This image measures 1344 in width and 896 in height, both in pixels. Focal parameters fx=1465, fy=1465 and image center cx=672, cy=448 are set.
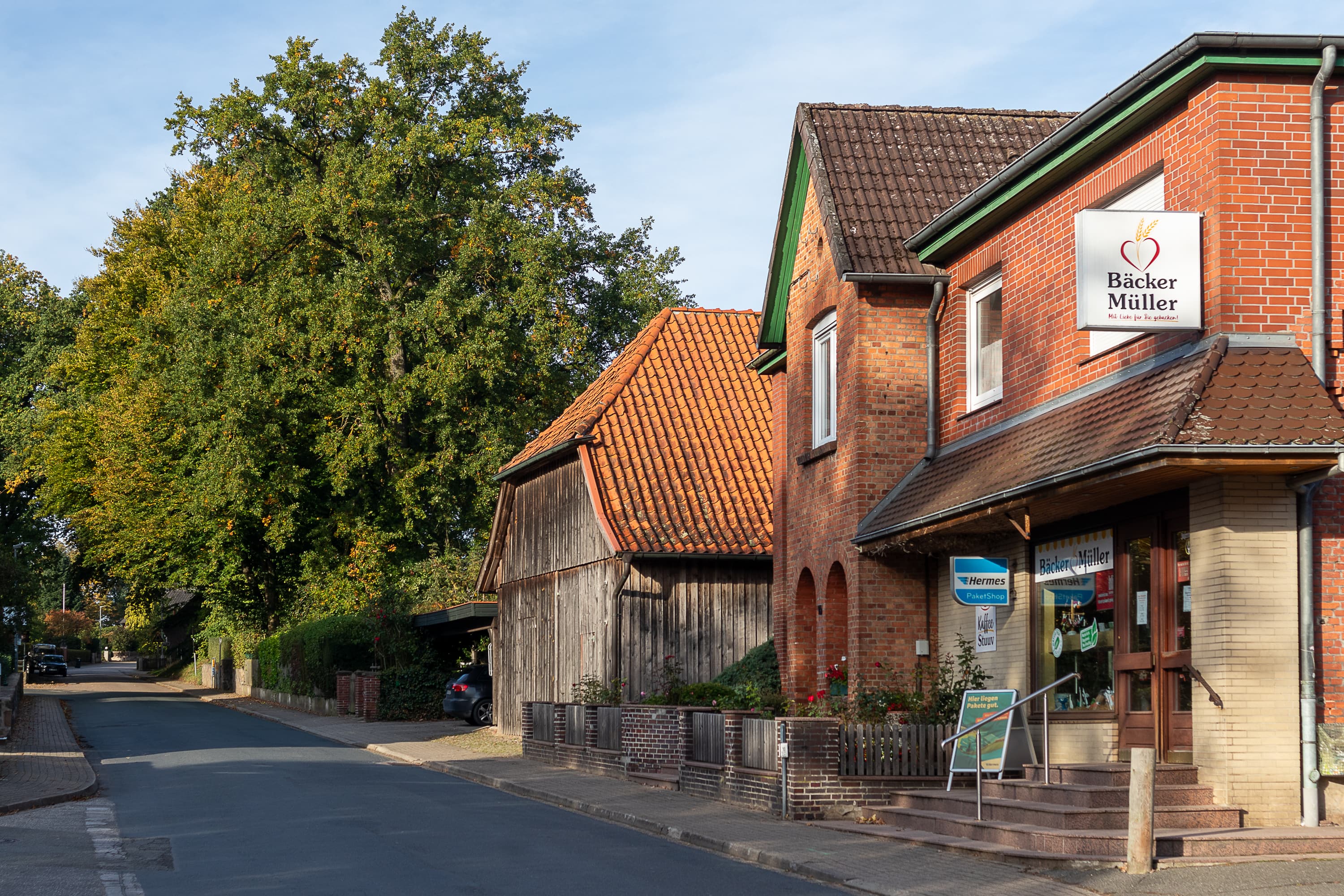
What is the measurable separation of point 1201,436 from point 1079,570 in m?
3.75

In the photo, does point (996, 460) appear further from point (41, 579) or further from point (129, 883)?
point (41, 579)

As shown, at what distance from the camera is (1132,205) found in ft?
47.7

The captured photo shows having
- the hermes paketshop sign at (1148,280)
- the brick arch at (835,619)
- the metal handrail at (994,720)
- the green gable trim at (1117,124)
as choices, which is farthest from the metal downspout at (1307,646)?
the brick arch at (835,619)

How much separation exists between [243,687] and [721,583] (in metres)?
35.1

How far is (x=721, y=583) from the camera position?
87.7 feet

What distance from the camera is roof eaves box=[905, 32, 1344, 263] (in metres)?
12.4

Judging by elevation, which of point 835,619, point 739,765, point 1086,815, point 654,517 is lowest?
point 739,765

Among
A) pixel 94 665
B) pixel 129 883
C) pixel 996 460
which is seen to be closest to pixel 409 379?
pixel 996 460

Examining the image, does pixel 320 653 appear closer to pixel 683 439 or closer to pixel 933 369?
pixel 683 439

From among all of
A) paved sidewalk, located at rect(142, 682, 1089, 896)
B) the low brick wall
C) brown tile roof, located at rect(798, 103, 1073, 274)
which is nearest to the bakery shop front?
the low brick wall

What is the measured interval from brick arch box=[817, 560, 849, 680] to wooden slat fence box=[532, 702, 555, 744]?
7208 millimetres

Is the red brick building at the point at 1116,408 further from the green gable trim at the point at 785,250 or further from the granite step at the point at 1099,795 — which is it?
the green gable trim at the point at 785,250

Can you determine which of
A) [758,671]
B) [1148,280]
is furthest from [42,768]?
[1148,280]

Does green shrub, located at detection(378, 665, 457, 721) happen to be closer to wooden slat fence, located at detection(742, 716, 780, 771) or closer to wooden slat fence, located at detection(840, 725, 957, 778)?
wooden slat fence, located at detection(742, 716, 780, 771)
